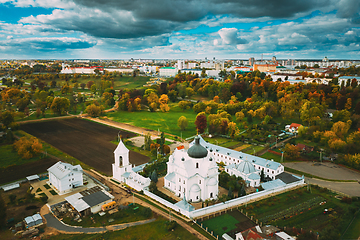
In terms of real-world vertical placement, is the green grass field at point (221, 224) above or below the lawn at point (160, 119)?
below

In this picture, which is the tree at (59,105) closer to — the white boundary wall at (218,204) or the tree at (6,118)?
the tree at (6,118)

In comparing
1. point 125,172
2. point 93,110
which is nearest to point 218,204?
point 125,172

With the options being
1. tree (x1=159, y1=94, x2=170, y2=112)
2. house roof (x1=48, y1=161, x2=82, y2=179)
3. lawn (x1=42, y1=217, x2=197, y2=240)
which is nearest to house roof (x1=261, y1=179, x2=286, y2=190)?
lawn (x1=42, y1=217, x2=197, y2=240)

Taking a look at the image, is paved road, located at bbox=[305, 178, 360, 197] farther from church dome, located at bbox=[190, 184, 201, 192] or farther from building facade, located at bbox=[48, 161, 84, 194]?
building facade, located at bbox=[48, 161, 84, 194]

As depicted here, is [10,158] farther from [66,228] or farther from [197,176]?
[197,176]

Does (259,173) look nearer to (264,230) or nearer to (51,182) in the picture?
(264,230)

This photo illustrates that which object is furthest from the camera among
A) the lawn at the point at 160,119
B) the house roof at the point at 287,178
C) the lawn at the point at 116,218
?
the lawn at the point at 160,119

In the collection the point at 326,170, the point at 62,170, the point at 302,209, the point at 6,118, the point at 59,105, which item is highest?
the point at 59,105

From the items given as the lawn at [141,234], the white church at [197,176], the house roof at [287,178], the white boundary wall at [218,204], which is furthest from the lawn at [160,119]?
the lawn at [141,234]
